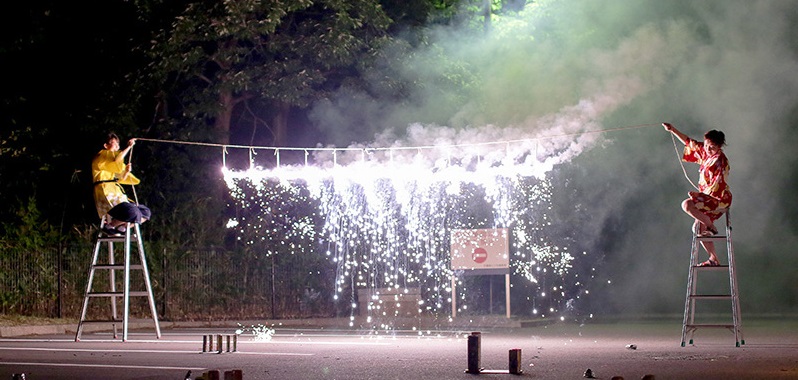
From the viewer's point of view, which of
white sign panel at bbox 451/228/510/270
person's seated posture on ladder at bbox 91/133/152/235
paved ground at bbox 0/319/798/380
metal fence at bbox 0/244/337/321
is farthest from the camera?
white sign panel at bbox 451/228/510/270

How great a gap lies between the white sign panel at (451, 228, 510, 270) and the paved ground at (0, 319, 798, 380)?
5.71 metres

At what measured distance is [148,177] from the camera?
26.2m

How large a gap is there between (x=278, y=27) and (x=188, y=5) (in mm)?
2482

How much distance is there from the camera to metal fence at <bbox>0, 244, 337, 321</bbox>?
2197cm

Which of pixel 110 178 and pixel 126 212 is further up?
pixel 110 178

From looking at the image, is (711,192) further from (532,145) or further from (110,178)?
(532,145)

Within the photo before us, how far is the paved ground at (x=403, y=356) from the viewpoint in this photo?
1038cm

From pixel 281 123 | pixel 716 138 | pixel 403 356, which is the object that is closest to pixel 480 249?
pixel 281 123

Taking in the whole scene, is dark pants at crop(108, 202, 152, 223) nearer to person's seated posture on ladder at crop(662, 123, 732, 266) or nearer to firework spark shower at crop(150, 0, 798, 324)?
person's seated posture on ladder at crop(662, 123, 732, 266)

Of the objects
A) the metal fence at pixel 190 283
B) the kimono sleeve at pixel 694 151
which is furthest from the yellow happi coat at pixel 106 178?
the metal fence at pixel 190 283

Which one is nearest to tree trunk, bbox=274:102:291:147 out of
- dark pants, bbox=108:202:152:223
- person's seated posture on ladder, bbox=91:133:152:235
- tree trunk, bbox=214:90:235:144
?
tree trunk, bbox=214:90:235:144

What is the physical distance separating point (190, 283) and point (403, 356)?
42.1ft

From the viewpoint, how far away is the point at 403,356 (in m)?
12.5

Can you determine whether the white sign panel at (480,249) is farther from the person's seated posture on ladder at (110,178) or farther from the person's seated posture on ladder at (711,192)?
the person's seated posture on ladder at (110,178)
